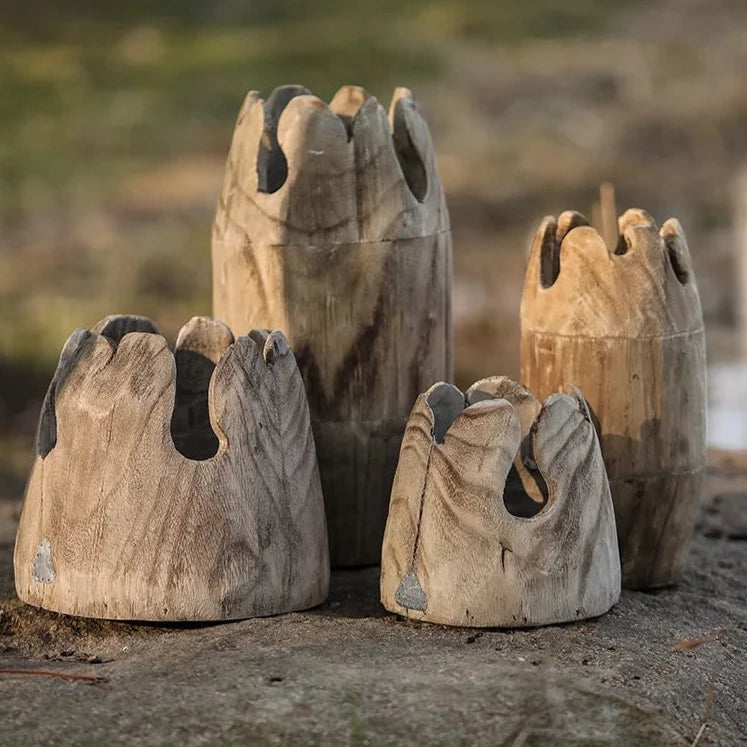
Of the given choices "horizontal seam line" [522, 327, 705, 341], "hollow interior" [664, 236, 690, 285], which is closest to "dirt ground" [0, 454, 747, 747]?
"horizontal seam line" [522, 327, 705, 341]

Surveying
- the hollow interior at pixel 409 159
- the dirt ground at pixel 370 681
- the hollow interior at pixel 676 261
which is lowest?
the dirt ground at pixel 370 681

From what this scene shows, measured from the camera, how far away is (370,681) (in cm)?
313

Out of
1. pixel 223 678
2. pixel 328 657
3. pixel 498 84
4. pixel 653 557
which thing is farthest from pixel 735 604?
pixel 498 84

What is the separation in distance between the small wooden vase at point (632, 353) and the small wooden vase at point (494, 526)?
0.33 meters

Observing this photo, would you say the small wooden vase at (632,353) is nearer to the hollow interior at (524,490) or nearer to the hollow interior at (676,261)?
the hollow interior at (676,261)

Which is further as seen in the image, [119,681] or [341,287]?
[341,287]

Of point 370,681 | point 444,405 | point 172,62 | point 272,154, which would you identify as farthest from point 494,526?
point 172,62

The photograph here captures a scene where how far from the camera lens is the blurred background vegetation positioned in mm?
11086

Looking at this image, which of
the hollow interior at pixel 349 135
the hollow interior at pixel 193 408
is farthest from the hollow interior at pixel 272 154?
the hollow interior at pixel 193 408

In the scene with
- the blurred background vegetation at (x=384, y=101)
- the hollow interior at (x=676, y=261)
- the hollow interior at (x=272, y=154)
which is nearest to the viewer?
the hollow interior at (x=676, y=261)

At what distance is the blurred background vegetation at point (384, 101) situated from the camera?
1109 cm

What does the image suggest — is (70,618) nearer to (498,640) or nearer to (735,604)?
(498,640)

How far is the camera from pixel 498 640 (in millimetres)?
3455

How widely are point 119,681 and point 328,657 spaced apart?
0.48 meters
